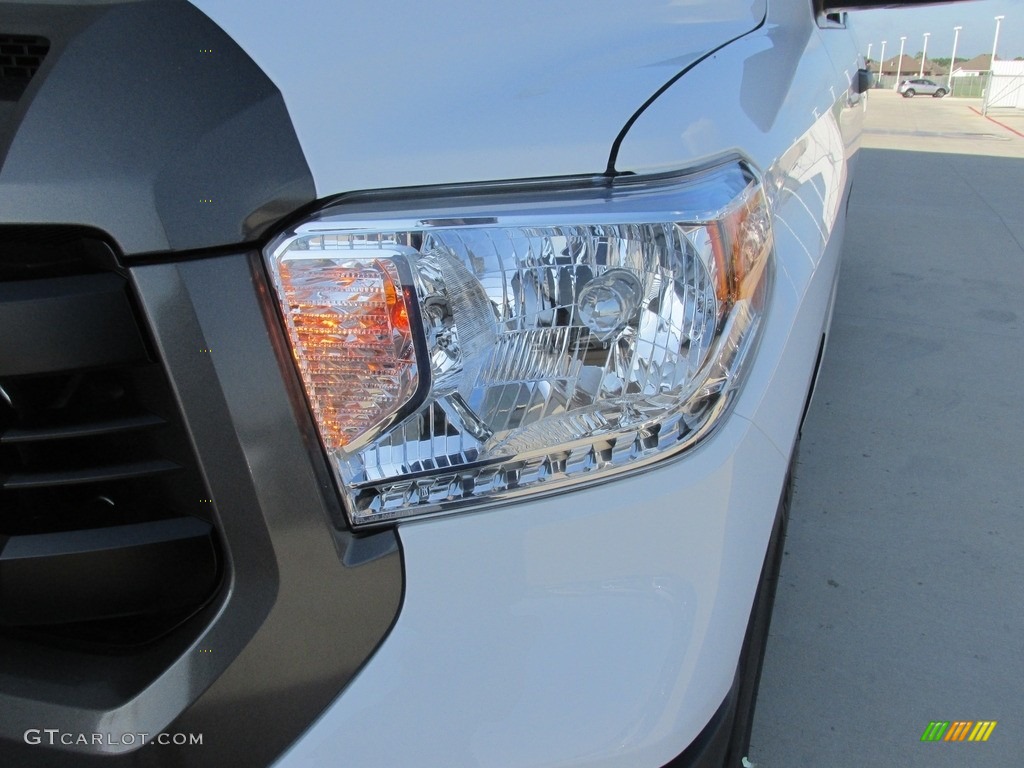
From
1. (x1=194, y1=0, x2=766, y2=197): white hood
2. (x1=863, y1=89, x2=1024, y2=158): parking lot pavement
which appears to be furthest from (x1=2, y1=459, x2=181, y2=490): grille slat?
(x1=863, y1=89, x2=1024, y2=158): parking lot pavement

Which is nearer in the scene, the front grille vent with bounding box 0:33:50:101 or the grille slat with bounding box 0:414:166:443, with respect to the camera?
the grille slat with bounding box 0:414:166:443

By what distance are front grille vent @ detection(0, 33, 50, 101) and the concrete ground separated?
194cm

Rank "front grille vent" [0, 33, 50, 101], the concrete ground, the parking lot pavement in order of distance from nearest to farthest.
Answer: "front grille vent" [0, 33, 50, 101]
the concrete ground
the parking lot pavement

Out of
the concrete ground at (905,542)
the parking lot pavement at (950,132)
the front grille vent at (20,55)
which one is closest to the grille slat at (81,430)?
the front grille vent at (20,55)

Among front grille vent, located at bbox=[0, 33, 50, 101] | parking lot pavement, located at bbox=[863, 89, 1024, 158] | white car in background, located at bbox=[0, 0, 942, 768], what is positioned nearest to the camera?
white car in background, located at bbox=[0, 0, 942, 768]

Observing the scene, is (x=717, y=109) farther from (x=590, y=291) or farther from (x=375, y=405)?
(x=375, y=405)

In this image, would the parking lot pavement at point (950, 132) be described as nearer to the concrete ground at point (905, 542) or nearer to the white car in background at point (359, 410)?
the concrete ground at point (905, 542)

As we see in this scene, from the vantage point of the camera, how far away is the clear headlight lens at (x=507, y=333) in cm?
90

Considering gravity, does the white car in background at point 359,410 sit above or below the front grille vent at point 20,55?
below

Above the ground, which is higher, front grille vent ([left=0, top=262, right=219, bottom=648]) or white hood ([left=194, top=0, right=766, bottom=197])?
white hood ([left=194, top=0, right=766, bottom=197])

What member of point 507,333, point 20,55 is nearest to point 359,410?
point 507,333

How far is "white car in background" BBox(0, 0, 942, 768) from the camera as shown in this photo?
88 centimetres

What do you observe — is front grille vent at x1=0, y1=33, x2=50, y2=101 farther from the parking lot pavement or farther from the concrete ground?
the parking lot pavement

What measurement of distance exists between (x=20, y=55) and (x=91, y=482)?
1.79 feet
